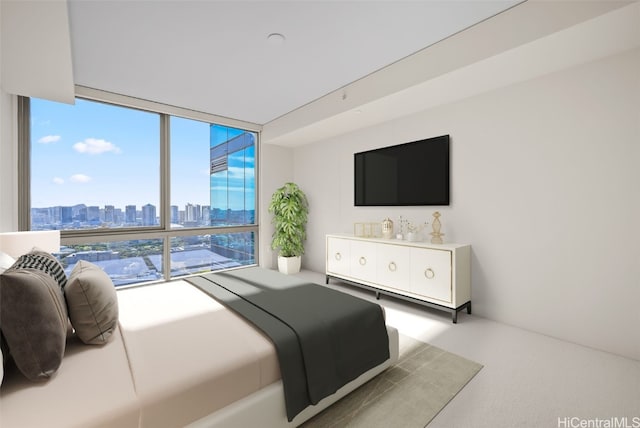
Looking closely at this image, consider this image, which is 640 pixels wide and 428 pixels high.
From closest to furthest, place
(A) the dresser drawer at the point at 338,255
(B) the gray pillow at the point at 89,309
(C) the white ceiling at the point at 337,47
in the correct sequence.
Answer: (B) the gray pillow at the point at 89,309 → (C) the white ceiling at the point at 337,47 → (A) the dresser drawer at the point at 338,255

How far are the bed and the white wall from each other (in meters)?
1.85

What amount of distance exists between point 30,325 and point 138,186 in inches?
129

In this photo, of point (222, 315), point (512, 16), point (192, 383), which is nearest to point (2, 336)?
point (192, 383)

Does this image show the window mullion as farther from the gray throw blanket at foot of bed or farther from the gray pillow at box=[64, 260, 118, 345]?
the gray pillow at box=[64, 260, 118, 345]

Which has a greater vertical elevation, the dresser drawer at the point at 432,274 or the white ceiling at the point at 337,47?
the white ceiling at the point at 337,47

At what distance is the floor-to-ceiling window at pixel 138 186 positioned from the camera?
11.1 ft

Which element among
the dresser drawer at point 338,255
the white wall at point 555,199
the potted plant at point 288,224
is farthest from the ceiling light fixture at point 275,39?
the potted plant at point 288,224

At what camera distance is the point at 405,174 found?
3.68 meters

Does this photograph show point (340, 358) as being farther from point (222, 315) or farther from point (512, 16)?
point (512, 16)

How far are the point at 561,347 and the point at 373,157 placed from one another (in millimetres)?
2833

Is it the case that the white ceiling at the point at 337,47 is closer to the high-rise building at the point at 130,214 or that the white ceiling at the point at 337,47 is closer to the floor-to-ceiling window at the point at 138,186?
the floor-to-ceiling window at the point at 138,186

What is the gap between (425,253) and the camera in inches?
122

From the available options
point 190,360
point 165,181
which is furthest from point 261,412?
point 165,181

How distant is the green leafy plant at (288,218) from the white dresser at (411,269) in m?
1.12
